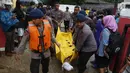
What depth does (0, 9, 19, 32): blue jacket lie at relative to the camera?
8.56m

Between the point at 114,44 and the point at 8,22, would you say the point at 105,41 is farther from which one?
the point at 8,22

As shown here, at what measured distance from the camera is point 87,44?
688 cm

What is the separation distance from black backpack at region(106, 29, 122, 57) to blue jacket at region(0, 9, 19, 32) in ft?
10.9

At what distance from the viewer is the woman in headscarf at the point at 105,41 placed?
684 centimetres

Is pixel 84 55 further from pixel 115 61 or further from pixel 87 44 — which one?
pixel 115 61

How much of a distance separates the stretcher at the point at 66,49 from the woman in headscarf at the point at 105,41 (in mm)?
730

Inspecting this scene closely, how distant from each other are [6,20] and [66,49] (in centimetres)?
213

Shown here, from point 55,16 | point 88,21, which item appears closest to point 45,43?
point 88,21

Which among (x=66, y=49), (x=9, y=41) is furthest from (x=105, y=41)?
(x=9, y=41)

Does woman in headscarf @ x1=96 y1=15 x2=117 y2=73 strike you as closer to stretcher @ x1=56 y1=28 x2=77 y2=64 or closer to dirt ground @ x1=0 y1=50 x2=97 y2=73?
stretcher @ x1=56 y1=28 x2=77 y2=64

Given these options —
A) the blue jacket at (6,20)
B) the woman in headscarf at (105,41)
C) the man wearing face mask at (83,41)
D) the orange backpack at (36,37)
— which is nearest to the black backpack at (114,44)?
the woman in headscarf at (105,41)

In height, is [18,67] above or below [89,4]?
above

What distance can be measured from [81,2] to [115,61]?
2544cm

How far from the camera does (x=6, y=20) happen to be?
28.4ft
